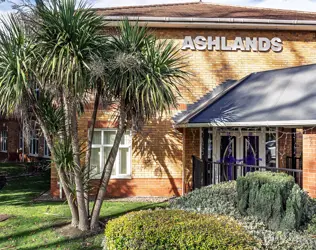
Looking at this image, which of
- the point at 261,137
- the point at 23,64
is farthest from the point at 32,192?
the point at 261,137

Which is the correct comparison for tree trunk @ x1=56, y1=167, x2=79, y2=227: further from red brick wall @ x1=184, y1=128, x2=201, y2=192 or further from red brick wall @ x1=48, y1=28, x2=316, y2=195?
red brick wall @ x1=184, y1=128, x2=201, y2=192

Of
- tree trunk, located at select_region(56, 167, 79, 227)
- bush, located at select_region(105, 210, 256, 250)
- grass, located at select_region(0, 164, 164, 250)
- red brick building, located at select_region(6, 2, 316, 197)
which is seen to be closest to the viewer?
bush, located at select_region(105, 210, 256, 250)

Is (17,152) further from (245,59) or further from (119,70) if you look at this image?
(119,70)

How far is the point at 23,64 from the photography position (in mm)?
7027

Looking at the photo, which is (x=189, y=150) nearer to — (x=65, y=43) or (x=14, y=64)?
(x=65, y=43)

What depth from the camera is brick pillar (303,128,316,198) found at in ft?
25.9

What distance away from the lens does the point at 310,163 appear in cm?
803

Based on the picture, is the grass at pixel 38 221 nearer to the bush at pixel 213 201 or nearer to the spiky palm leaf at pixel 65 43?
the bush at pixel 213 201

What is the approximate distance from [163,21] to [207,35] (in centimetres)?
177

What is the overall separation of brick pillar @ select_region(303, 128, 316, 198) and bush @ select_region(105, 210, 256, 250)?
3.31 meters

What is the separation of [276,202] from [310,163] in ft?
8.39

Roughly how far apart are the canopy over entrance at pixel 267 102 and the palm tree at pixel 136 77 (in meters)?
2.49

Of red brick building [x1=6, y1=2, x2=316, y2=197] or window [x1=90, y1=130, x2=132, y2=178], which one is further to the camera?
window [x1=90, y1=130, x2=132, y2=178]

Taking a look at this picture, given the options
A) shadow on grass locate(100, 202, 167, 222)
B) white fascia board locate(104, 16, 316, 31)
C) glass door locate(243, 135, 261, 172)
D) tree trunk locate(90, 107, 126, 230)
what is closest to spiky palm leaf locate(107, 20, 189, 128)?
tree trunk locate(90, 107, 126, 230)
